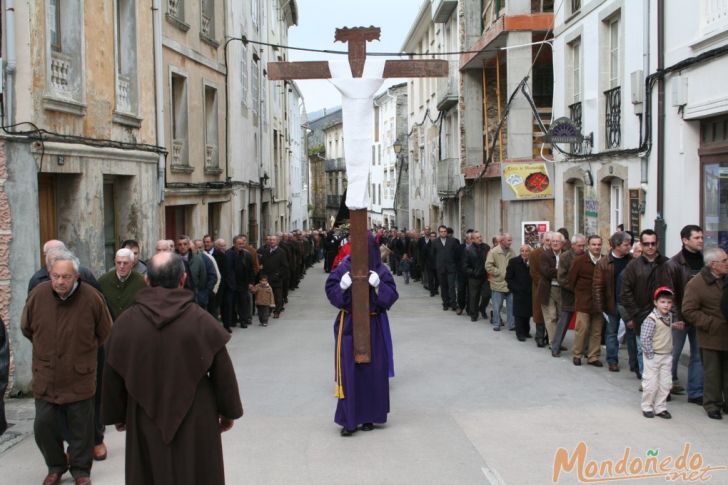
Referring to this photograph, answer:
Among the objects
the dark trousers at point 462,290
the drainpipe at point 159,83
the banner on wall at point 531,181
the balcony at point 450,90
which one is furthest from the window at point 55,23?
the balcony at point 450,90

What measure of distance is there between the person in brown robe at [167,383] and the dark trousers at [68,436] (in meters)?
1.99

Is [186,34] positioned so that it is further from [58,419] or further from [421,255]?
[58,419]

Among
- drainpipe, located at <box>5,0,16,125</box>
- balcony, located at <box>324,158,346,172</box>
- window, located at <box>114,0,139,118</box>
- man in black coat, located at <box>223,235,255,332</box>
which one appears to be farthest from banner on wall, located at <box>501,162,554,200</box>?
balcony, located at <box>324,158,346,172</box>

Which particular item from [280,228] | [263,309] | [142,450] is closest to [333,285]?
[142,450]

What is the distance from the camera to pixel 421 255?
24078mm

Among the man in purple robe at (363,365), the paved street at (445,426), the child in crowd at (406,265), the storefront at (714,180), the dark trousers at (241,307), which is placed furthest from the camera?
the child in crowd at (406,265)

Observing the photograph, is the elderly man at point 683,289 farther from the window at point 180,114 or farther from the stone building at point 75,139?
the window at point 180,114

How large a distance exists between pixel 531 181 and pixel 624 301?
957 centimetres

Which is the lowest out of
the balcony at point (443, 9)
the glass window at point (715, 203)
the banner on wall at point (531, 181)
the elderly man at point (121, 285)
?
the elderly man at point (121, 285)

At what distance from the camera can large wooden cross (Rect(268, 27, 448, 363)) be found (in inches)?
A: 301

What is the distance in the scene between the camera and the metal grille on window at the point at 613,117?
14297mm

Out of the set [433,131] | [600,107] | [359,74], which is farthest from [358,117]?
[433,131]

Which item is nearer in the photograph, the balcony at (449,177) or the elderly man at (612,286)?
the elderly man at (612,286)

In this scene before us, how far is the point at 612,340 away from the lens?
10539 mm
